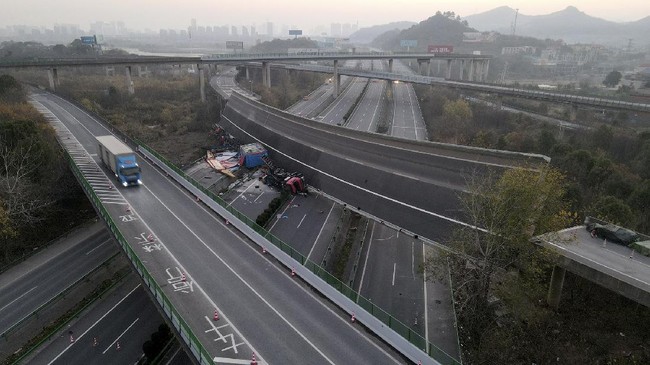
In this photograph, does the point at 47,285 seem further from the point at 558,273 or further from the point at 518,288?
the point at 558,273

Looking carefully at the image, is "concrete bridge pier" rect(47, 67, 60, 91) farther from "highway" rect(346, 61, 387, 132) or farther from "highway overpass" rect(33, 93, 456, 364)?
"highway overpass" rect(33, 93, 456, 364)

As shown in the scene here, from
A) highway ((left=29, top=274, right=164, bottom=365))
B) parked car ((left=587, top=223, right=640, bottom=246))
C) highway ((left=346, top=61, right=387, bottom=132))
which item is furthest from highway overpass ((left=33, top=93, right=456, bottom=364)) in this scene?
highway ((left=346, top=61, right=387, bottom=132))

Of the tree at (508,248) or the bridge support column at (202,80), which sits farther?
the bridge support column at (202,80)

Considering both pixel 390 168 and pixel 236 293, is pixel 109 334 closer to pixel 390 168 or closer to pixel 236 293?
pixel 236 293

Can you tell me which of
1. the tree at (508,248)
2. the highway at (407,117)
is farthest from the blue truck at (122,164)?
the highway at (407,117)

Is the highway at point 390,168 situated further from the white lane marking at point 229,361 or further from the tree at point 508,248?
the white lane marking at point 229,361

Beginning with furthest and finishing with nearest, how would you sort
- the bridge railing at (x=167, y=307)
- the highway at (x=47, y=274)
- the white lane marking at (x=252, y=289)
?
1. the highway at (x=47, y=274)
2. the white lane marking at (x=252, y=289)
3. the bridge railing at (x=167, y=307)
